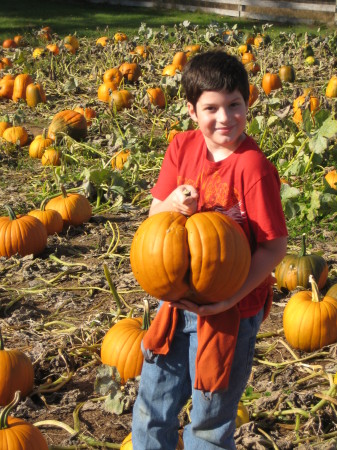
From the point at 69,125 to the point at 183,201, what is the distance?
5.83 m

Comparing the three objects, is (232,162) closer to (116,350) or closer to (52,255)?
(116,350)

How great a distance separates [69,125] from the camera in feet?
27.1

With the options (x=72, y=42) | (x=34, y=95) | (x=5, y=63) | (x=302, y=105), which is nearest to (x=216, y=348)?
(x=302, y=105)

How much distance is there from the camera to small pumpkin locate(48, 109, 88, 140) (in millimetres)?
8266

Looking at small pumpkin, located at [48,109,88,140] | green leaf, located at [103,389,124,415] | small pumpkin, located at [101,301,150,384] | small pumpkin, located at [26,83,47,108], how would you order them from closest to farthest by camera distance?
1. green leaf, located at [103,389,124,415]
2. small pumpkin, located at [101,301,150,384]
3. small pumpkin, located at [48,109,88,140]
4. small pumpkin, located at [26,83,47,108]

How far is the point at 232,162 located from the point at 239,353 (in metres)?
0.66

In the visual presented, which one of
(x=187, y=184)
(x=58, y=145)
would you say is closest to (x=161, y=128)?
(x=58, y=145)

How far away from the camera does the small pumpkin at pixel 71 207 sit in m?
6.20

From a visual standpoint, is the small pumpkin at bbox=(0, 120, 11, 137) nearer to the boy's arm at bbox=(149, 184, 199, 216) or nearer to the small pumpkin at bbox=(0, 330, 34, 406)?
the small pumpkin at bbox=(0, 330, 34, 406)

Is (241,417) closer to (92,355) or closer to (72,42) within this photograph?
(92,355)

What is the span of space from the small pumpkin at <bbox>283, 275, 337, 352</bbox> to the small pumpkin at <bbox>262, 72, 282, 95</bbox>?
5871 mm

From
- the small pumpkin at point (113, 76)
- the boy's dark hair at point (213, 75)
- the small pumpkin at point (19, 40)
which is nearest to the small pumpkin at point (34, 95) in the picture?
the small pumpkin at point (113, 76)

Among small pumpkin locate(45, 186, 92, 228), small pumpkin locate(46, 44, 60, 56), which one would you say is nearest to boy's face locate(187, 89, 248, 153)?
small pumpkin locate(45, 186, 92, 228)

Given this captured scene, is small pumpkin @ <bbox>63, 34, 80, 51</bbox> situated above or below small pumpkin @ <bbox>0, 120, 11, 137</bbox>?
above
